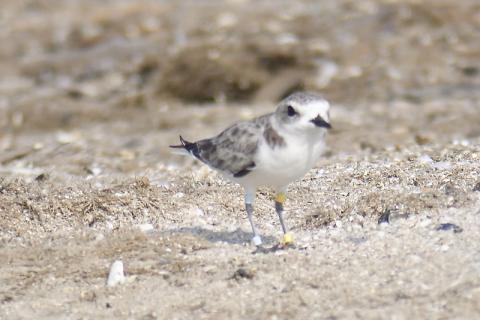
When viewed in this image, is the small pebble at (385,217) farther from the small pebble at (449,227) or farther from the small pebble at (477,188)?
the small pebble at (477,188)

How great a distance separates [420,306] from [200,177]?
3355mm

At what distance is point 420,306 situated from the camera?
17.2ft

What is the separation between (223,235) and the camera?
22.5 ft

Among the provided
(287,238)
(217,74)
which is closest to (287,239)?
(287,238)

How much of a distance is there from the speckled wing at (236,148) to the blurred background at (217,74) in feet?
10.9

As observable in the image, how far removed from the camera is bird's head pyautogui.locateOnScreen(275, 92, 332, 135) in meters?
5.77

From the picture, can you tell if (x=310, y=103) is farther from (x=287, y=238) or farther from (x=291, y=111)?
(x=287, y=238)

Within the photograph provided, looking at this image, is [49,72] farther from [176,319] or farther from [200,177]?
[176,319]

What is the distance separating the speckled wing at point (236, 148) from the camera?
6121mm

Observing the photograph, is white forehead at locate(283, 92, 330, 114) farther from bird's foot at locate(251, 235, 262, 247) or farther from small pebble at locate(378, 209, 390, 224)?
small pebble at locate(378, 209, 390, 224)

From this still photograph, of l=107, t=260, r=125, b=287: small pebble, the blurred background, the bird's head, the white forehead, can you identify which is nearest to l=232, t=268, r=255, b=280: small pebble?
l=107, t=260, r=125, b=287: small pebble

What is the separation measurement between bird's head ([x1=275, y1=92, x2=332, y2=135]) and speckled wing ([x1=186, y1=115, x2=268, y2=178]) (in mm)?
279

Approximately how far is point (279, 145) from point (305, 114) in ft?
0.86

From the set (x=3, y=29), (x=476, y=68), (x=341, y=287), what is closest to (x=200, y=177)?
(x=341, y=287)
